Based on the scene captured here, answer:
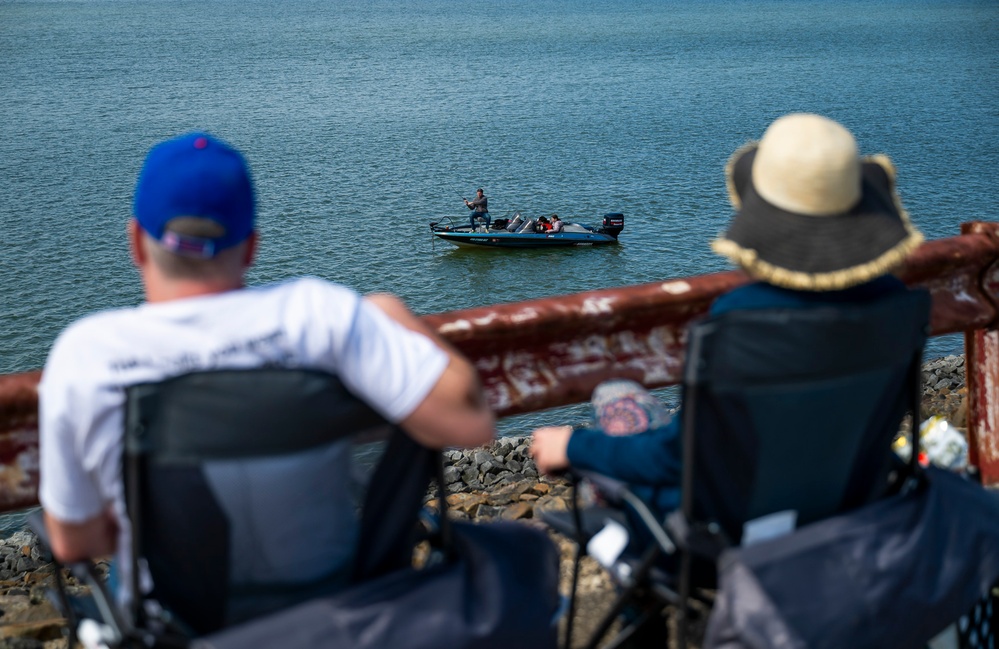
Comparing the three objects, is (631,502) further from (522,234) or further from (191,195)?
(522,234)

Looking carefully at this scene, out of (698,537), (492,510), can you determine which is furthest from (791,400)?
(492,510)

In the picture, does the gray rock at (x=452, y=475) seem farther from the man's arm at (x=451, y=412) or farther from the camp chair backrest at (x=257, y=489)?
the man's arm at (x=451, y=412)

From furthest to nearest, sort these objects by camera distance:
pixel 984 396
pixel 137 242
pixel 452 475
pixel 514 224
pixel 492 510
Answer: pixel 514 224 < pixel 452 475 < pixel 492 510 < pixel 984 396 < pixel 137 242

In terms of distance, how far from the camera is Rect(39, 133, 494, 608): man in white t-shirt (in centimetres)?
209

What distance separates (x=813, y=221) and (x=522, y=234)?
33451 mm

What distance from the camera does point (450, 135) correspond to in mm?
50719

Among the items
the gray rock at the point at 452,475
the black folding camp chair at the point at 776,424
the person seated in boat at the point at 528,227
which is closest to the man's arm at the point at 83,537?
the black folding camp chair at the point at 776,424

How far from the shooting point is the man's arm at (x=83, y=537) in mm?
2232

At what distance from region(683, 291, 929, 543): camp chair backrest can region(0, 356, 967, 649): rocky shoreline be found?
1.11 metres

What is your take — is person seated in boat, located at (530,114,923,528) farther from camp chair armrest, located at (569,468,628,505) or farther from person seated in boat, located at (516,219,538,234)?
person seated in boat, located at (516,219,538,234)

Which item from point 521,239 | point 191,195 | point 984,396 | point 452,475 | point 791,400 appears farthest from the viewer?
point 521,239

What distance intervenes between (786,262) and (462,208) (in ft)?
120

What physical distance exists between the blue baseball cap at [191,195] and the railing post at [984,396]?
3.54 m

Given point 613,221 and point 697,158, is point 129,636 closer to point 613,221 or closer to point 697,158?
point 613,221
